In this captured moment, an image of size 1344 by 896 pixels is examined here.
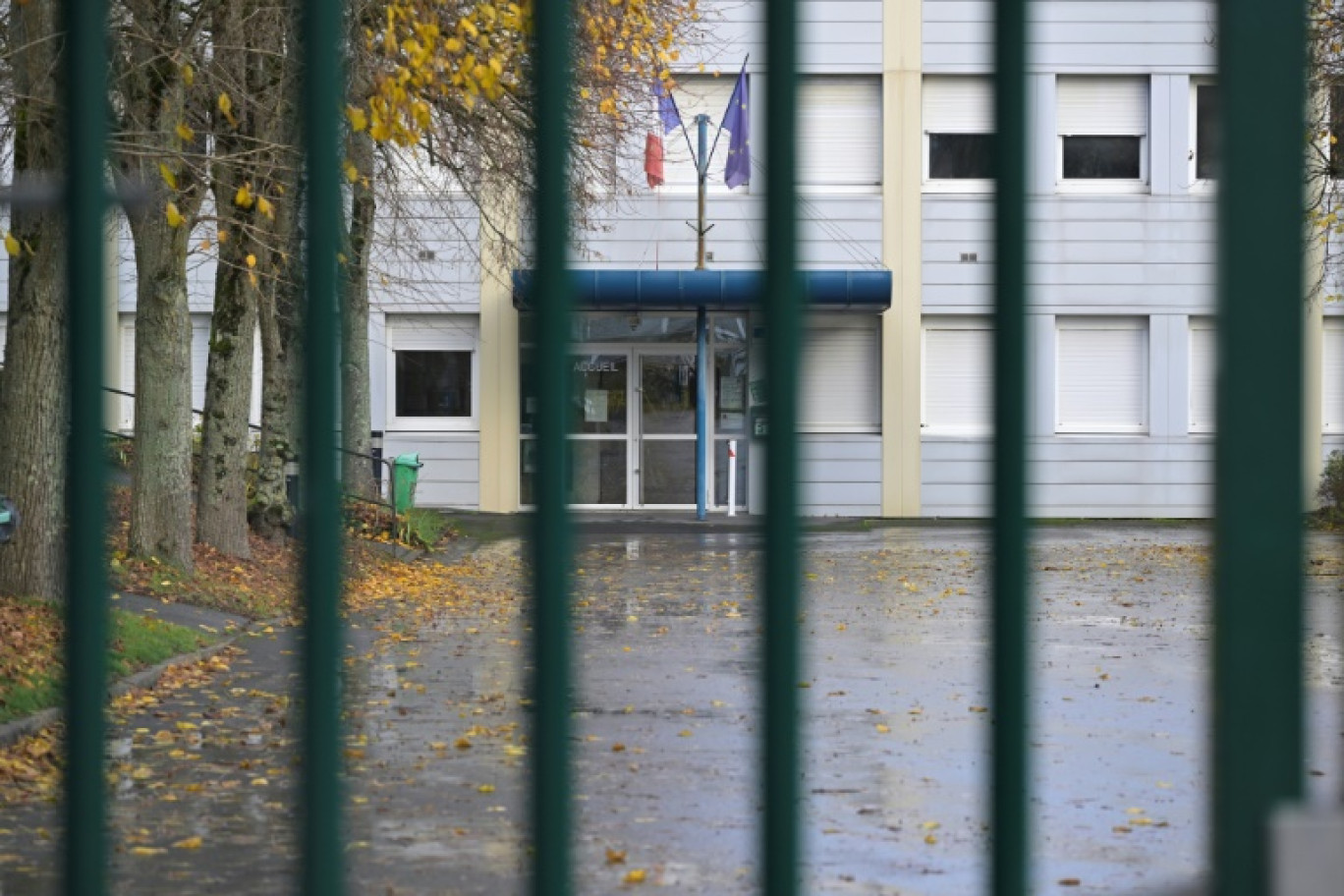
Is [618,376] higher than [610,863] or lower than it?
higher

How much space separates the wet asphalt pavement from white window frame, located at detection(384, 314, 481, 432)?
14756 mm

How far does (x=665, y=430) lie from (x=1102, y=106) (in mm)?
8259

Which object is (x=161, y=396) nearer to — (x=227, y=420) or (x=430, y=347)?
(x=227, y=420)

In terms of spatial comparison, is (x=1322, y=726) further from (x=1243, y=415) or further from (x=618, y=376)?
(x=618, y=376)

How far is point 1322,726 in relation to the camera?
8.16m

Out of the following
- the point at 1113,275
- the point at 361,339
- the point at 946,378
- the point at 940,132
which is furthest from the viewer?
the point at 946,378

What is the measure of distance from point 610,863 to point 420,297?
23305mm

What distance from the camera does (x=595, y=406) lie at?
3041cm

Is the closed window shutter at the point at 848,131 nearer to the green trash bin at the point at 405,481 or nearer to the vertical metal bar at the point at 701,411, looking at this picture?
the vertical metal bar at the point at 701,411

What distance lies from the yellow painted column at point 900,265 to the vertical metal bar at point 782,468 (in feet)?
91.1

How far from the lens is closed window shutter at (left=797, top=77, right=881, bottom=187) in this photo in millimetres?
28609

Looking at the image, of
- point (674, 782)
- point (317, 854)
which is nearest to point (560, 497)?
point (317, 854)

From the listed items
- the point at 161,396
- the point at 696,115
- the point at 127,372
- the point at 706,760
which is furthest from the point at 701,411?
the point at 706,760

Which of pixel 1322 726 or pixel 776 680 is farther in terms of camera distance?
pixel 1322 726
